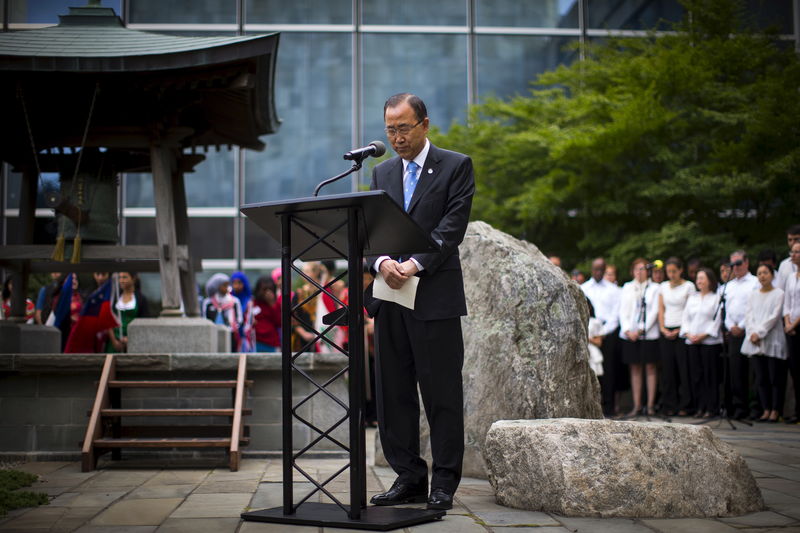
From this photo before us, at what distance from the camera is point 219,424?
7.16m

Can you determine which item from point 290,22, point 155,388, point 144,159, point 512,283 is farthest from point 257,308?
point 290,22

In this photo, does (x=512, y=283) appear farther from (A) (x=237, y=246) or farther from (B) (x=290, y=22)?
(B) (x=290, y=22)

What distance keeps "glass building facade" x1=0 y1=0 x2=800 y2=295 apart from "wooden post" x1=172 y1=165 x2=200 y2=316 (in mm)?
11634

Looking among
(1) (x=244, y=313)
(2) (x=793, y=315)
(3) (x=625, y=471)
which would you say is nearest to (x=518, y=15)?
(1) (x=244, y=313)

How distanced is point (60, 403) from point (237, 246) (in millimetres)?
13554

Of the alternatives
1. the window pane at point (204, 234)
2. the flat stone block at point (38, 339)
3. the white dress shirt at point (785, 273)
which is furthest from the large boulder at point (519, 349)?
the window pane at point (204, 234)

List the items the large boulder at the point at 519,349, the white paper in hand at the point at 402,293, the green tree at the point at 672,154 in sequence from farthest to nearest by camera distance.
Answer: the green tree at the point at 672,154 → the large boulder at the point at 519,349 → the white paper in hand at the point at 402,293

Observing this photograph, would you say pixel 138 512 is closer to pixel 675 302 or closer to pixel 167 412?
pixel 167 412

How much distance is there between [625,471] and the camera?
418cm

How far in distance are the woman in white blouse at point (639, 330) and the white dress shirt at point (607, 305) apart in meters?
0.22

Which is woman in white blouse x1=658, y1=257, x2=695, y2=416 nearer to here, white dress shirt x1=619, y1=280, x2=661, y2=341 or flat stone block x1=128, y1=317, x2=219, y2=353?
white dress shirt x1=619, y1=280, x2=661, y2=341

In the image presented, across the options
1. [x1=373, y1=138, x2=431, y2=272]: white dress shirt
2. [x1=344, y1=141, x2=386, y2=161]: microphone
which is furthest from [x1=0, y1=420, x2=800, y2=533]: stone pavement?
[x1=344, y1=141, x2=386, y2=161]: microphone

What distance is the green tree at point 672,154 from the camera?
13.3 meters

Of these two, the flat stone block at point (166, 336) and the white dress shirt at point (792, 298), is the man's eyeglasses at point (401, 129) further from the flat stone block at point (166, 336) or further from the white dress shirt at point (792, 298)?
the white dress shirt at point (792, 298)
